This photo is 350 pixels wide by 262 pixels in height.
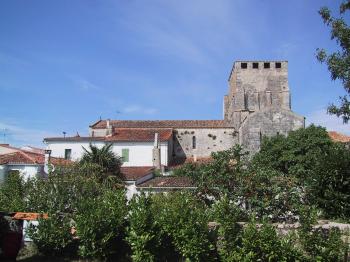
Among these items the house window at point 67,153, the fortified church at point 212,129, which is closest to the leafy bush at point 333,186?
the fortified church at point 212,129

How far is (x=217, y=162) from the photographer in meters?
17.1

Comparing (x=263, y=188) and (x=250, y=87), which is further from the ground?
(x=250, y=87)

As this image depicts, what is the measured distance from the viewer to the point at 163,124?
177 ft

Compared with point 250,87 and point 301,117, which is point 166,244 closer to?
point 301,117

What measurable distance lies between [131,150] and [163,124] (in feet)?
26.5

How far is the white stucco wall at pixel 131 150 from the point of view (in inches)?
1836

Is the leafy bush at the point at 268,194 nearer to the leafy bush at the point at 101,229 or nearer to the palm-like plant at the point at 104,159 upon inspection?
the leafy bush at the point at 101,229

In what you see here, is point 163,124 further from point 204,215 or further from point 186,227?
point 186,227

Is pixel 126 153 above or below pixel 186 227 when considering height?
above

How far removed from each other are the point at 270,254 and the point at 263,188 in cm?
368

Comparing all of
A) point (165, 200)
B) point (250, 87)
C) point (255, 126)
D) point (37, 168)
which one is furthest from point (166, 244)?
point (250, 87)

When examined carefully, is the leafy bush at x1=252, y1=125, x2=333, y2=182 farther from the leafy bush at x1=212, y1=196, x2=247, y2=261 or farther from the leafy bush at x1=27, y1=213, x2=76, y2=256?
the leafy bush at x1=27, y1=213, x2=76, y2=256

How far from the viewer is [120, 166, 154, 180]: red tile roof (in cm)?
3738

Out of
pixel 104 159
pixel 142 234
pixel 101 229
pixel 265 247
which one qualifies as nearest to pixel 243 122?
pixel 104 159
